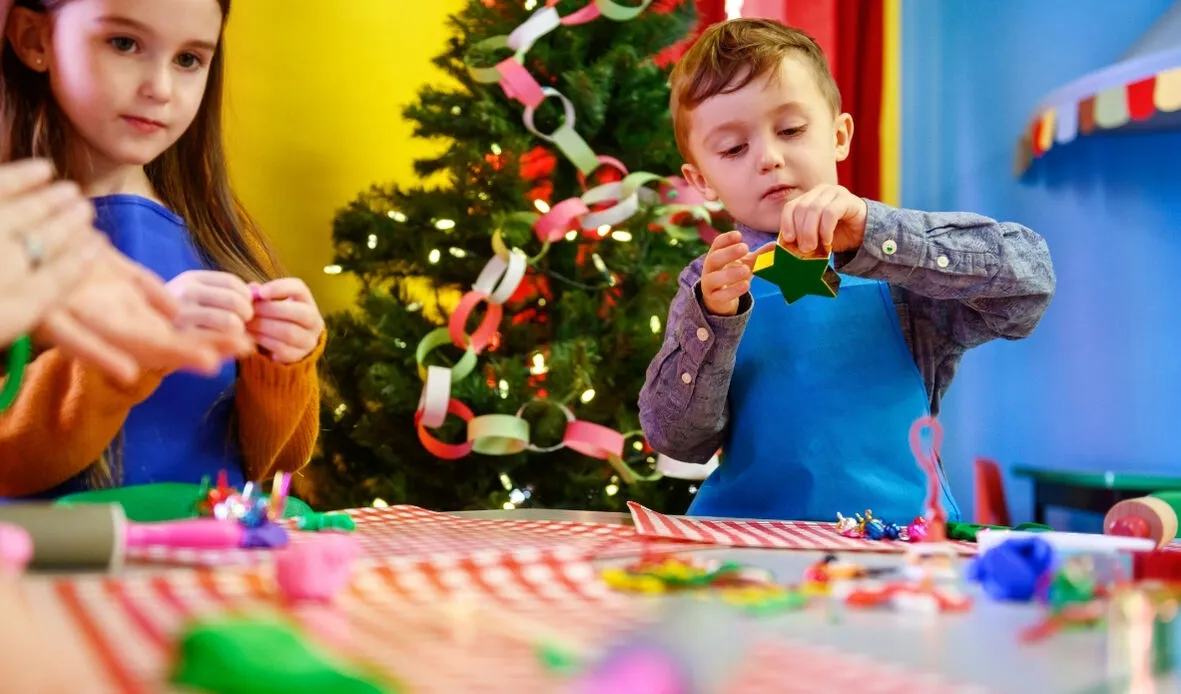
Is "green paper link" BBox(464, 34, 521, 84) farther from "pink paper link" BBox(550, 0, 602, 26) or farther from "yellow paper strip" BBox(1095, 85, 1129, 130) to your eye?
"yellow paper strip" BBox(1095, 85, 1129, 130)

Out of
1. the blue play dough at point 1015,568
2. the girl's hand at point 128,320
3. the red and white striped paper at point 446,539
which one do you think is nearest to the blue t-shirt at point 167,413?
the red and white striped paper at point 446,539

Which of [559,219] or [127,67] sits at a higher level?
[127,67]

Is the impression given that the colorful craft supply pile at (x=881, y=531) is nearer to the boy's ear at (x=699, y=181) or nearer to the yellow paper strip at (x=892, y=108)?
the boy's ear at (x=699, y=181)

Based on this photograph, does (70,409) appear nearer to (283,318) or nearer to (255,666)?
(283,318)

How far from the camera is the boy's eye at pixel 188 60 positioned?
4.33 ft

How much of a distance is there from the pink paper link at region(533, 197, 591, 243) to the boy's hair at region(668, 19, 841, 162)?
568 mm

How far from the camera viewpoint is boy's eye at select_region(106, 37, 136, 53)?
49.3 inches

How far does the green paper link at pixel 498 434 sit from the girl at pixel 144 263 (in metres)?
0.66

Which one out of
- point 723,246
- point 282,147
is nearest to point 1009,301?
point 723,246

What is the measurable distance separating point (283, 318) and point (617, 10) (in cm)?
134

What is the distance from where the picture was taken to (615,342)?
2.24 meters

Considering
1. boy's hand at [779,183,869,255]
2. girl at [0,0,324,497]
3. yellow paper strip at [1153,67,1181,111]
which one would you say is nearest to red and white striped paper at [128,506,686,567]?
girl at [0,0,324,497]

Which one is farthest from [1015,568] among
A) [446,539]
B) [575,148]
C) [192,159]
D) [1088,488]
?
[1088,488]

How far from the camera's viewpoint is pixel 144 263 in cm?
132
